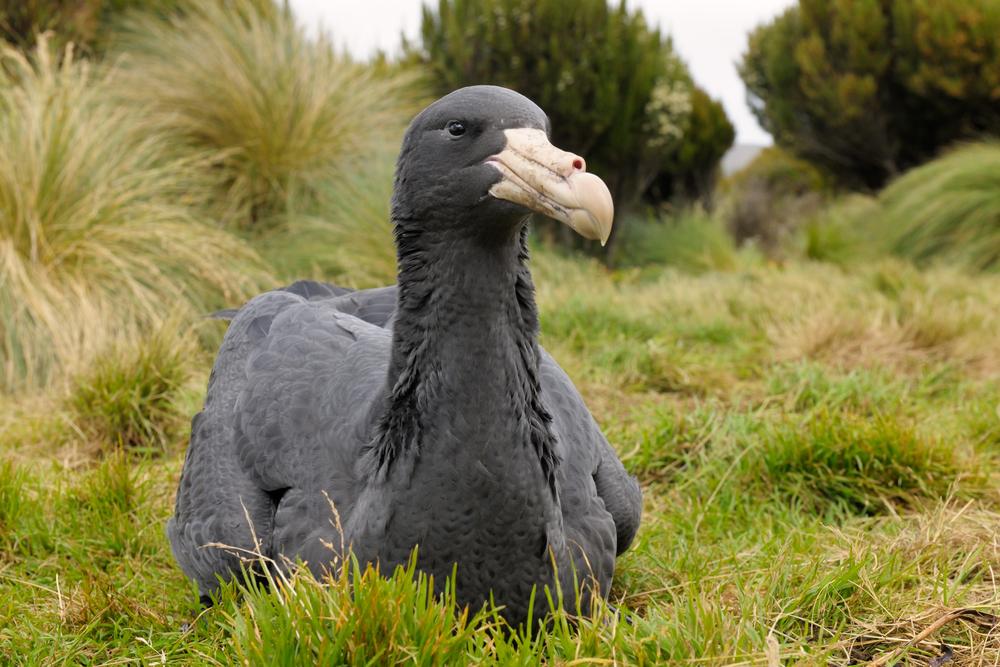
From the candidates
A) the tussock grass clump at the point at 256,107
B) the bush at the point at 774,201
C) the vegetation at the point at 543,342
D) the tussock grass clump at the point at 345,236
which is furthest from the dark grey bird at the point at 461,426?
the bush at the point at 774,201

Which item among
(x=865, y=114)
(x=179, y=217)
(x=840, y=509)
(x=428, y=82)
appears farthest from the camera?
(x=865, y=114)

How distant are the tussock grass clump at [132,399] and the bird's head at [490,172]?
2.31m

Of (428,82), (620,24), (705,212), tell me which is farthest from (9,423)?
(705,212)

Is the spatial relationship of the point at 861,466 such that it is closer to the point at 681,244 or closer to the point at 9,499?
the point at 9,499

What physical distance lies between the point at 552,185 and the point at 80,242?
4.43 m

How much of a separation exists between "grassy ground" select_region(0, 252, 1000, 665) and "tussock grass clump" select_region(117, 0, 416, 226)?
2.01m

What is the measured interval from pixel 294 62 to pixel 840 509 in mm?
6094

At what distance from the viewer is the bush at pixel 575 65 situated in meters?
9.69

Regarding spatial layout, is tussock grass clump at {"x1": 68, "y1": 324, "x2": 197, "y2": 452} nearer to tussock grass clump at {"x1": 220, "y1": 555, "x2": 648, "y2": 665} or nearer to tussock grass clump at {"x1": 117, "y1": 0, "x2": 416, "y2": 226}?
tussock grass clump at {"x1": 220, "y1": 555, "x2": 648, "y2": 665}

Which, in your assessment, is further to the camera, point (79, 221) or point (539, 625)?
point (79, 221)

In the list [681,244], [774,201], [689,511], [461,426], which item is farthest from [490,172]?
[774,201]

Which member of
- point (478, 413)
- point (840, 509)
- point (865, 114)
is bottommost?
point (840, 509)

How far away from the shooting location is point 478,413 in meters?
2.13

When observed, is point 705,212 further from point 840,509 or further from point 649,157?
point 840,509
